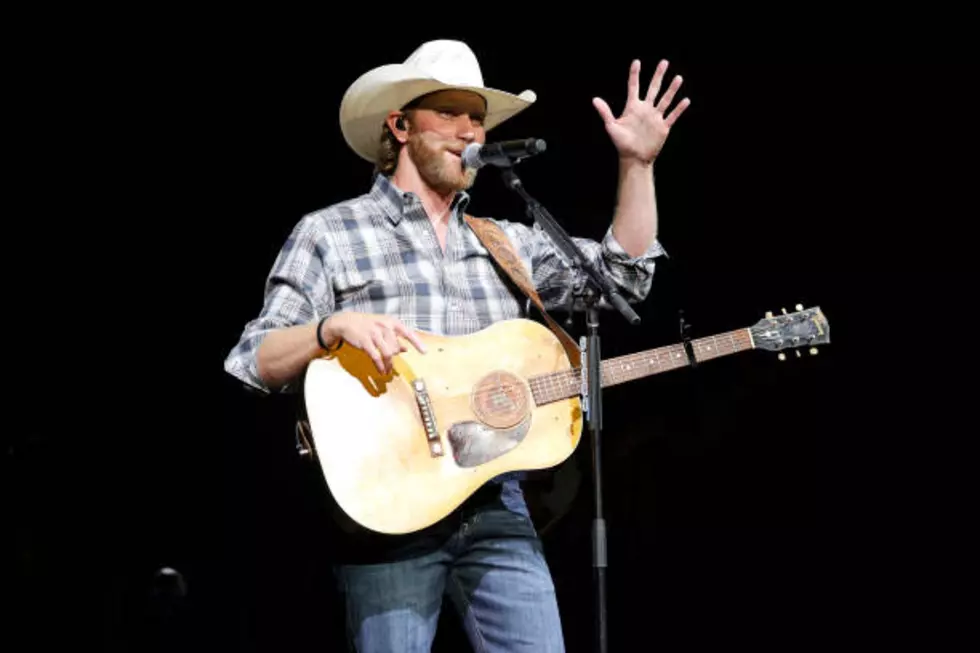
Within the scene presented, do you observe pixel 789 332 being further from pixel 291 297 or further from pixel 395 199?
pixel 291 297

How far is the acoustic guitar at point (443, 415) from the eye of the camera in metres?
2.26

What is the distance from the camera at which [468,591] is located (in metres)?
2.44

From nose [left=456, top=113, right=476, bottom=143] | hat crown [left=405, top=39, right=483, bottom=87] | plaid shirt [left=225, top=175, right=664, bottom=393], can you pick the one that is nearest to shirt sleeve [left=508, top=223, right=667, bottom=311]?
plaid shirt [left=225, top=175, right=664, bottom=393]

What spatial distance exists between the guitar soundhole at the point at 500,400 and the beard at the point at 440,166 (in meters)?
0.54

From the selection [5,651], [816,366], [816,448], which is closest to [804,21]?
[816,366]

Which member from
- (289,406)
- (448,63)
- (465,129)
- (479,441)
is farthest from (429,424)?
(289,406)

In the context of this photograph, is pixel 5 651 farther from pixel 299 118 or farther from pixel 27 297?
pixel 299 118

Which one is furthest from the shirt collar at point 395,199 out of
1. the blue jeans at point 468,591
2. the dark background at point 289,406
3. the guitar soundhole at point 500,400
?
the dark background at point 289,406

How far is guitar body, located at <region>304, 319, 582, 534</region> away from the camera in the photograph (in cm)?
226

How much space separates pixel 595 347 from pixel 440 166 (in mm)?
761

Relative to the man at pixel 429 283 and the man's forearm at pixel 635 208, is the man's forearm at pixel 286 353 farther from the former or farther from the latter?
the man's forearm at pixel 635 208

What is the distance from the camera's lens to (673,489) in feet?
11.8

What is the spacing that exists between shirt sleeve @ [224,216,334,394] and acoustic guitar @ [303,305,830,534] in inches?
7.6

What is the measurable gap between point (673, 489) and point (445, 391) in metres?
1.46
